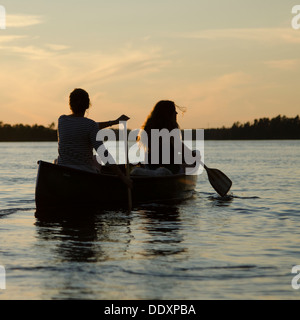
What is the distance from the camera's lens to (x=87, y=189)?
A: 33.3 feet

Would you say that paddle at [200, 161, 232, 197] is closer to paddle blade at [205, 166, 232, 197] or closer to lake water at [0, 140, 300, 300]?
paddle blade at [205, 166, 232, 197]

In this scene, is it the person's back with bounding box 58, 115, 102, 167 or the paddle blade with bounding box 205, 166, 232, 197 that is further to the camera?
the paddle blade with bounding box 205, 166, 232, 197

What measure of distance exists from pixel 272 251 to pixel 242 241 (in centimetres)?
76

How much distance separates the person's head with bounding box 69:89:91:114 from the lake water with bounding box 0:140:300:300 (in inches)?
64.8

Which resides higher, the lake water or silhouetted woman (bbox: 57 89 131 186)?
silhouetted woman (bbox: 57 89 131 186)

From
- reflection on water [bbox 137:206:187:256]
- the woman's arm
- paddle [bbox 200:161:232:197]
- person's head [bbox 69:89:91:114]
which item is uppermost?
person's head [bbox 69:89:91:114]

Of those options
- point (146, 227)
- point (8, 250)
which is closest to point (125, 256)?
point (8, 250)

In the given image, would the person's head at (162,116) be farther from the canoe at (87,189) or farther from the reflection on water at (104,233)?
the reflection on water at (104,233)

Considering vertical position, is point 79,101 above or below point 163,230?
above

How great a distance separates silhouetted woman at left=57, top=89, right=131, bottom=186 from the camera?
887cm

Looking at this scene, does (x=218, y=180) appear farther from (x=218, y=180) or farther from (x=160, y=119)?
(x=160, y=119)

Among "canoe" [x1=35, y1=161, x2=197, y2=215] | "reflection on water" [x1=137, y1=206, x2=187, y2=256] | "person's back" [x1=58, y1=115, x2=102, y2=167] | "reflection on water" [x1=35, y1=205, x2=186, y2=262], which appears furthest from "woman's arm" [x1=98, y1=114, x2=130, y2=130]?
"reflection on water" [x1=137, y1=206, x2=187, y2=256]

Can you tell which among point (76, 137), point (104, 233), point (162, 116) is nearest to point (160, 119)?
point (162, 116)

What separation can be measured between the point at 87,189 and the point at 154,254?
3708mm
